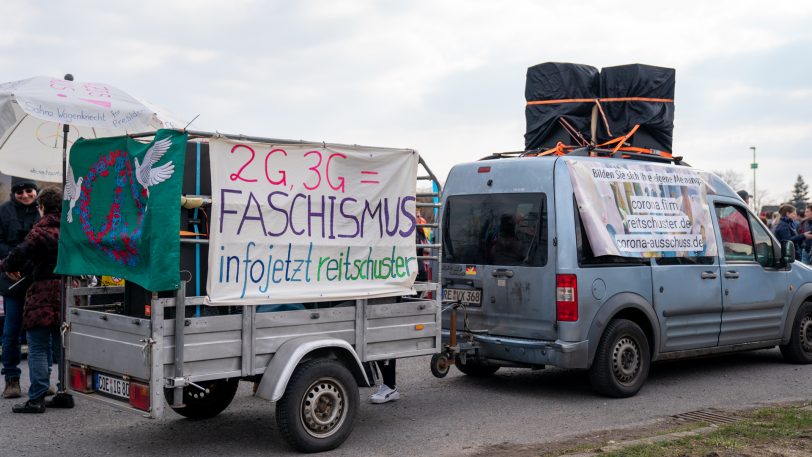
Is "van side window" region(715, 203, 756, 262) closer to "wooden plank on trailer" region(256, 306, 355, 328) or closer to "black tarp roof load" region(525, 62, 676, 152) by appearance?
"black tarp roof load" region(525, 62, 676, 152)

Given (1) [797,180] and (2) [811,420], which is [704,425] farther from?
(1) [797,180]

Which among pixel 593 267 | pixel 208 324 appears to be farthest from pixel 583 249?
pixel 208 324

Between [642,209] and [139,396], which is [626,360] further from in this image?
[139,396]

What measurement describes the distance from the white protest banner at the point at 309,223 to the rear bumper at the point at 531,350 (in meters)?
1.56

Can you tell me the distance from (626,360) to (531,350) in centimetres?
100

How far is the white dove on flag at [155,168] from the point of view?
532cm

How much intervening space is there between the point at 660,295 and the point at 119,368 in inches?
202

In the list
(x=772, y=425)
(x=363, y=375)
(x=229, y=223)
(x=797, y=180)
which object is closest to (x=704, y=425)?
(x=772, y=425)

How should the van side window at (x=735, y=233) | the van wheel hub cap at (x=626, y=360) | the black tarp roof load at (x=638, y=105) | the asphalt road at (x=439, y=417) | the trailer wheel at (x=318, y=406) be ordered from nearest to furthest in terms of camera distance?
the trailer wheel at (x=318, y=406), the asphalt road at (x=439, y=417), the van wheel hub cap at (x=626, y=360), the van side window at (x=735, y=233), the black tarp roof load at (x=638, y=105)

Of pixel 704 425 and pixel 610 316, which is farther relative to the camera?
pixel 610 316

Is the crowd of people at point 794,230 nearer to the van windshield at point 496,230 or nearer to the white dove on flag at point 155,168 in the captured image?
the van windshield at point 496,230

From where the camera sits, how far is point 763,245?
9.55 metres

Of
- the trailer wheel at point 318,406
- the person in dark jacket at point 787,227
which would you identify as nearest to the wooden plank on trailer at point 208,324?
the trailer wheel at point 318,406

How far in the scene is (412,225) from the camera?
674cm
